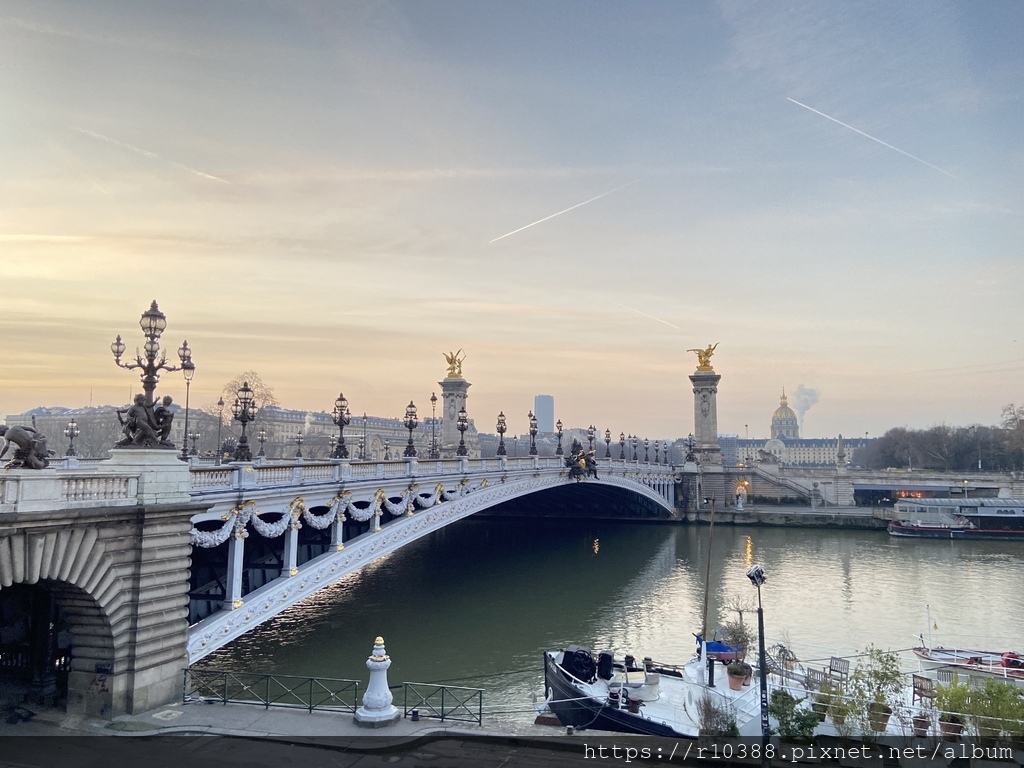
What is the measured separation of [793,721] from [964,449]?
382ft

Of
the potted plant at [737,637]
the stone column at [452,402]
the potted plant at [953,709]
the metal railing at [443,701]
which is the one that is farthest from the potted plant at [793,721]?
the stone column at [452,402]

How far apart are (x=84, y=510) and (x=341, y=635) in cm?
1629

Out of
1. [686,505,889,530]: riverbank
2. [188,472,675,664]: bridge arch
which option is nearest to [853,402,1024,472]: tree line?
[686,505,889,530]: riverbank

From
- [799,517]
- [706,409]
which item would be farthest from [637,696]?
[706,409]

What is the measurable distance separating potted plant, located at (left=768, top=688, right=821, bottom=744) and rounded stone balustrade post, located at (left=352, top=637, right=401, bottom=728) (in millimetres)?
7013

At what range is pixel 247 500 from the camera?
18406 mm

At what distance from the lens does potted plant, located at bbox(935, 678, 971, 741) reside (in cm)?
1305

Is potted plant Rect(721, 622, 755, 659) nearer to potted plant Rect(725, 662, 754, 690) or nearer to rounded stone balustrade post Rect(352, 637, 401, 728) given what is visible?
potted plant Rect(725, 662, 754, 690)

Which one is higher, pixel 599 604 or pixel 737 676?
pixel 737 676

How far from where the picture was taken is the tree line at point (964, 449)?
104m

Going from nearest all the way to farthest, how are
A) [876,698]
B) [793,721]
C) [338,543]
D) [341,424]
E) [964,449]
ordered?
[793,721]
[876,698]
[338,543]
[341,424]
[964,449]

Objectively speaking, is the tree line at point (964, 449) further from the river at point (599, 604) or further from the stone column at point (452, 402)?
the stone column at point (452, 402)

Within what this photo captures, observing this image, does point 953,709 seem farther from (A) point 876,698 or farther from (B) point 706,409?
(B) point 706,409

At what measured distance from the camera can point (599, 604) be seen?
35219 mm
